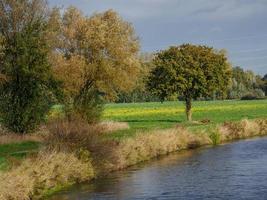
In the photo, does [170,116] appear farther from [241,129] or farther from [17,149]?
[17,149]

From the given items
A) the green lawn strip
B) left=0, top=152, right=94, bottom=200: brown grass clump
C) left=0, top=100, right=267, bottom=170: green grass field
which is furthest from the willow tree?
left=0, top=152, right=94, bottom=200: brown grass clump

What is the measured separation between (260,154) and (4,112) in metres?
22.4

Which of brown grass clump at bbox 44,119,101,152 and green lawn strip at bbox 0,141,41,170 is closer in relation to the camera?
brown grass clump at bbox 44,119,101,152

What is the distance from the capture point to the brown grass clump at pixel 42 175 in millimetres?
25709

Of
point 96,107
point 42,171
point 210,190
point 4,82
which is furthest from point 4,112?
point 210,190

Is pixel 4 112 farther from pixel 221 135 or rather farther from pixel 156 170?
pixel 221 135

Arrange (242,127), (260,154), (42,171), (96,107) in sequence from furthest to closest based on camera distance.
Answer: (242,127) → (96,107) → (260,154) → (42,171)

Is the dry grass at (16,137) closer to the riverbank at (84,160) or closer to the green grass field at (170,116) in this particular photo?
the green grass field at (170,116)

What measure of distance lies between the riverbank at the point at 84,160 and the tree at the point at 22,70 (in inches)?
413

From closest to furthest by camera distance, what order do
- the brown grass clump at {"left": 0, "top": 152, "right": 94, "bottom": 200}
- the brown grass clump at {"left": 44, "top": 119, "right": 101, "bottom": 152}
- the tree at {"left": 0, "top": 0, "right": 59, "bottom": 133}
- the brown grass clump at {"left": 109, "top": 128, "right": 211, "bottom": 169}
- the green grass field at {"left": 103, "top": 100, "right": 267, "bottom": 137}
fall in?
the brown grass clump at {"left": 0, "top": 152, "right": 94, "bottom": 200}
the brown grass clump at {"left": 44, "top": 119, "right": 101, "bottom": 152}
the brown grass clump at {"left": 109, "top": 128, "right": 211, "bottom": 169}
the tree at {"left": 0, "top": 0, "right": 59, "bottom": 133}
the green grass field at {"left": 103, "top": 100, "right": 267, "bottom": 137}

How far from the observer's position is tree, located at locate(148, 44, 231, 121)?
2931 inches

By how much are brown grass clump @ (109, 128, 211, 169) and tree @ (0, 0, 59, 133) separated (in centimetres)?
1041

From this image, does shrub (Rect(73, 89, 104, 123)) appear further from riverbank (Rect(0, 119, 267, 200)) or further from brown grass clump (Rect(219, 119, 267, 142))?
brown grass clump (Rect(219, 119, 267, 142))

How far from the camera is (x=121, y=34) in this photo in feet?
205
